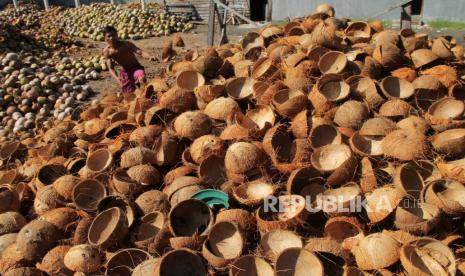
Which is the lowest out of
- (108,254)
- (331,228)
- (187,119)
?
(108,254)

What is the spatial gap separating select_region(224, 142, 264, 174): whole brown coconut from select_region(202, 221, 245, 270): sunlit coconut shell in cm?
51

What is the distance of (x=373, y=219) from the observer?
111 inches

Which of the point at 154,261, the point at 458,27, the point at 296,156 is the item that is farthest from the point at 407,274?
the point at 458,27

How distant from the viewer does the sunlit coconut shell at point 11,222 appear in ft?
11.4

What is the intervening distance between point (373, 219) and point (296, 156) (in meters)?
0.83

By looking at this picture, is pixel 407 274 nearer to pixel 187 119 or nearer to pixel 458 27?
pixel 187 119

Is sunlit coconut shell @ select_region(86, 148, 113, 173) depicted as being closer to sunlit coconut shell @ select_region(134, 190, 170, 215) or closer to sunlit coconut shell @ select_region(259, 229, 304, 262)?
sunlit coconut shell @ select_region(134, 190, 170, 215)

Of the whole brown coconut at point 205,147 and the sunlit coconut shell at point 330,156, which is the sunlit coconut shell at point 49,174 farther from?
the sunlit coconut shell at point 330,156

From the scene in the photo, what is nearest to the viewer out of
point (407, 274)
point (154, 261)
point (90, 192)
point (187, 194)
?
point (407, 274)

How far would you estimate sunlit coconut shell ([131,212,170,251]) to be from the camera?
2.97 metres

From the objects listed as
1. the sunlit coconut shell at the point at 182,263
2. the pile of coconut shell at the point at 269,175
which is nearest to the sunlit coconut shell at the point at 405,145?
the pile of coconut shell at the point at 269,175

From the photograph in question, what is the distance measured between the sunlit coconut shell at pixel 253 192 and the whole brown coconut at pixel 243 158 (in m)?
0.12

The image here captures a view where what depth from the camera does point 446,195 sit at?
2.91 meters

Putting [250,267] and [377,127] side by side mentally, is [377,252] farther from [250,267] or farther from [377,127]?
[377,127]
